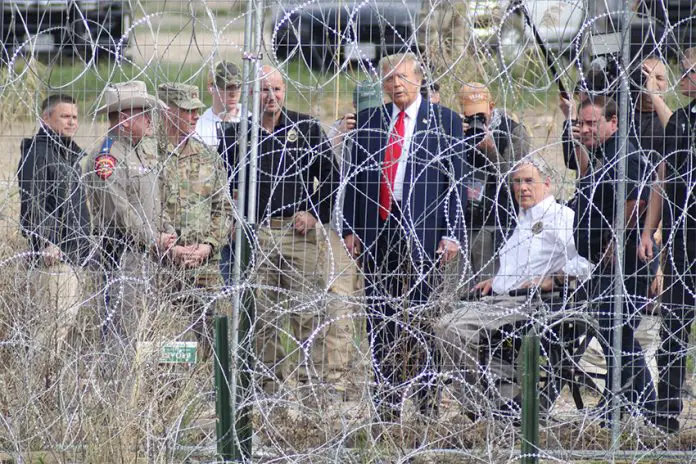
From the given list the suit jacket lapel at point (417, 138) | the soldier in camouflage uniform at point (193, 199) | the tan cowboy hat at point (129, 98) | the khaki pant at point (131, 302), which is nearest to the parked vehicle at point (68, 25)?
the tan cowboy hat at point (129, 98)

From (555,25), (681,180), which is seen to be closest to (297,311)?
(681,180)

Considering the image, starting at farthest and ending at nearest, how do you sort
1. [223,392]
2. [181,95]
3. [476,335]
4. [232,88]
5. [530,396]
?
[181,95] → [232,88] → [476,335] → [223,392] → [530,396]

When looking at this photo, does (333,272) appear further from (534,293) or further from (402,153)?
(534,293)

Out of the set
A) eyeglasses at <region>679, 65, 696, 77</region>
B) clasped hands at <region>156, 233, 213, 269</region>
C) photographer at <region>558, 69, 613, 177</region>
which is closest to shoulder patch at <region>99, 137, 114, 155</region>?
clasped hands at <region>156, 233, 213, 269</region>

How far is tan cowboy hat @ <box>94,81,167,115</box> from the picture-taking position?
660cm

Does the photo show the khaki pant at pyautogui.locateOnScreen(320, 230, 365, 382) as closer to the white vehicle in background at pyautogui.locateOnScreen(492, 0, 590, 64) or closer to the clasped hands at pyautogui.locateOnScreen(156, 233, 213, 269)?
the clasped hands at pyautogui.locateOnScreen(156, 233, 213, 269)

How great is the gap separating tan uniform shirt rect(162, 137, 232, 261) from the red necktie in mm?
841

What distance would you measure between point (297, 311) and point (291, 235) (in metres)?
0.74

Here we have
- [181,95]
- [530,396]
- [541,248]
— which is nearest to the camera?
[530,396]

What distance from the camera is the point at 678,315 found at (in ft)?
20.8

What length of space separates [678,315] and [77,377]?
10.1 ft

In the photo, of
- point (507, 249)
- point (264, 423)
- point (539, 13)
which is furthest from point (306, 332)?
point (539, 13)

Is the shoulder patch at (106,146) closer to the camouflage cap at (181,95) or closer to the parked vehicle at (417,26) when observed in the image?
the camouflage cap at (181,95)

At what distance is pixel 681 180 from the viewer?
20.8ft
